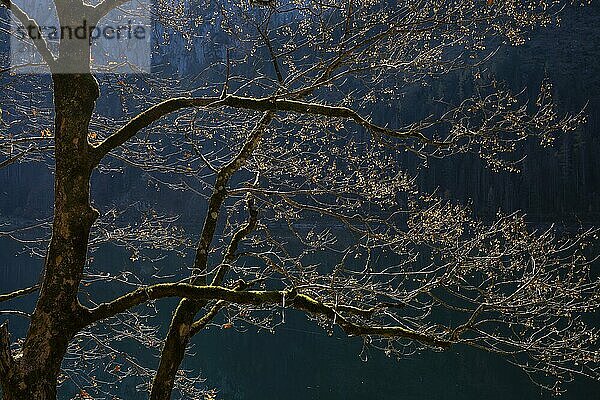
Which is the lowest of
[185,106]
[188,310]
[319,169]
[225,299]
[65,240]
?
[188,310]

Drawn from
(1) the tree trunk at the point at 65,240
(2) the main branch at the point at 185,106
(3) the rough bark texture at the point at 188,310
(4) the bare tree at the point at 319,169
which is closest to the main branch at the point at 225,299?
(4) the bare tree at the point at 319,169

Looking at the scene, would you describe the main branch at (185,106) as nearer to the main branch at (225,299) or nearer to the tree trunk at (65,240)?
the tree trunk at (65,240)

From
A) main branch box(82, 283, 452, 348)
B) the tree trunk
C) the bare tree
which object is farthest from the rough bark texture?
the tree trunk

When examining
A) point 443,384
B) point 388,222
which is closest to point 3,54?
point 388,222

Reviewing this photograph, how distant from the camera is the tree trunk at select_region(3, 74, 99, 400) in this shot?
3500mm

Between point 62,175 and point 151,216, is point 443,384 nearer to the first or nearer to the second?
point 151,216

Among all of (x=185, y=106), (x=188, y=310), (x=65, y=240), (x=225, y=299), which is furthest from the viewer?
(x=188, y=310)

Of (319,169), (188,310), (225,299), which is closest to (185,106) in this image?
(225,299)

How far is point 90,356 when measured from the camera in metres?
5.59

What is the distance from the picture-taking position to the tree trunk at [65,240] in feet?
11.5

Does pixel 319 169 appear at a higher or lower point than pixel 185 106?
lower

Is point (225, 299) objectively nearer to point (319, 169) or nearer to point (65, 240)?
point (65, 240)

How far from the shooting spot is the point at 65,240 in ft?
12.0

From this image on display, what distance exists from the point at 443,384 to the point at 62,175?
14.0m
